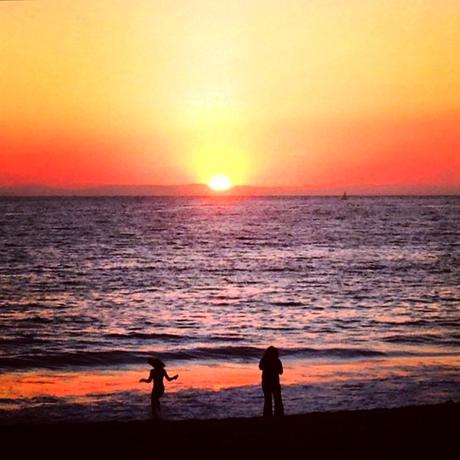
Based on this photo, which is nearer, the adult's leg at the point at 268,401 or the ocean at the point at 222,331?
the adult's leg at the point at 268,401

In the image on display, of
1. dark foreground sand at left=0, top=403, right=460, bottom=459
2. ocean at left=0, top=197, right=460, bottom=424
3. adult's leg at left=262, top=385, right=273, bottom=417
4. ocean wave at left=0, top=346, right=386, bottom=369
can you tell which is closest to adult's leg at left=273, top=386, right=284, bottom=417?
adult's leg at left=262, top=385, right=273, bottom=417

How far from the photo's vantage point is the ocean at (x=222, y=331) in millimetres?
18750

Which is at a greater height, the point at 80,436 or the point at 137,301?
the point at 137,301

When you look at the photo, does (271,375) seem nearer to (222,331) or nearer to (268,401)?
(268,401)

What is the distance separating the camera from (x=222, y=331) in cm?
2994

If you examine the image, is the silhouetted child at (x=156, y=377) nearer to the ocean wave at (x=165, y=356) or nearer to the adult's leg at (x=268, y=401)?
the adult's leg at (x=268, y=401)

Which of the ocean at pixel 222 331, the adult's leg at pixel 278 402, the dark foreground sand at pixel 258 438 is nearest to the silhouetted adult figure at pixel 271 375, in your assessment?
the adult's leg at pixel 278 402

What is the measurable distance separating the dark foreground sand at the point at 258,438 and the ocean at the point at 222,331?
351cm

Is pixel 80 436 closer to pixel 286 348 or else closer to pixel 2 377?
pixel 2 377

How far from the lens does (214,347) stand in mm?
26281

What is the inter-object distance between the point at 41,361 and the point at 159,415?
852cm

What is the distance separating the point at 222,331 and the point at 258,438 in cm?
1764

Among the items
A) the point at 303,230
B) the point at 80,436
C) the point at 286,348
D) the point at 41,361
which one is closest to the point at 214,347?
the point at 286,348

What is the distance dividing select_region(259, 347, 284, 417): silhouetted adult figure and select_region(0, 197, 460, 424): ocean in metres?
2.36
